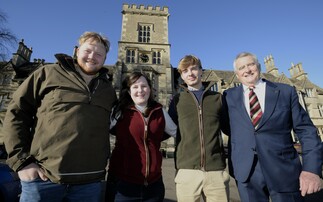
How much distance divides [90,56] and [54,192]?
1.56 meters

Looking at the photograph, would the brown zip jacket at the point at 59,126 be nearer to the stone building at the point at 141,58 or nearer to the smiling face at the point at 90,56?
the smiling face at the point at 90,56

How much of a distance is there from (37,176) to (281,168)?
2.66 meters

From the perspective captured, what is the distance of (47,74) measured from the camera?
2.14 meters

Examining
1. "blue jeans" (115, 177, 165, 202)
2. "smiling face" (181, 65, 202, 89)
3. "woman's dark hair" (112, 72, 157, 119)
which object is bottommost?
"blue jeans" (115, 177, 165, 202)

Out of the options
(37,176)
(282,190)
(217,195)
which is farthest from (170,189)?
(37,176)

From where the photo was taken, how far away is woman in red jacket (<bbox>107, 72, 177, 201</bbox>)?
2285mm

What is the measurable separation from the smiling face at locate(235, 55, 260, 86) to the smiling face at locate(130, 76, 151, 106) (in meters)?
1.40

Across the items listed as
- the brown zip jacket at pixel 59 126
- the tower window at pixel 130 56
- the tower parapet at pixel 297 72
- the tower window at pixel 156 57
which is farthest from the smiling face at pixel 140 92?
the tower parapet at pixel 297 72

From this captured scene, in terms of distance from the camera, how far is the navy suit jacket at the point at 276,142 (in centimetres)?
219

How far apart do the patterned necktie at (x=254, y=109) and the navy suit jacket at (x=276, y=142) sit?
7 centimetres

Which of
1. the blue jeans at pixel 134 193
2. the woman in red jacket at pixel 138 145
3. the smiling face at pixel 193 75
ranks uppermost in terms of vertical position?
the smiling face at pixel 193 75

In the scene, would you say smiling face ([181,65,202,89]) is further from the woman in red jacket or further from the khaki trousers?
the khaki trousers

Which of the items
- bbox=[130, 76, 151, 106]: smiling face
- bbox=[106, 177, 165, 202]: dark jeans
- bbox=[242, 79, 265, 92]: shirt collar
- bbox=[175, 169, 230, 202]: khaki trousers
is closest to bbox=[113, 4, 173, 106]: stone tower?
bbox=[130, 76, 151, 106]: smiling face

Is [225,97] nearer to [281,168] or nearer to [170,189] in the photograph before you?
[281,168]
